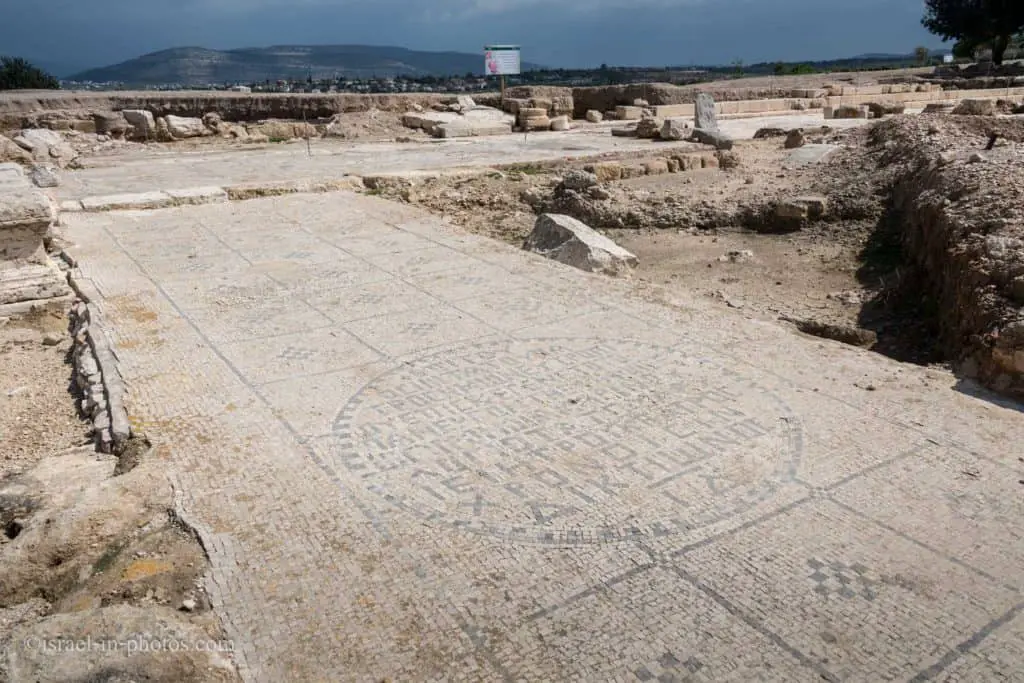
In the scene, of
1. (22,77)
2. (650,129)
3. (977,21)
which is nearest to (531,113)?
(650,129)

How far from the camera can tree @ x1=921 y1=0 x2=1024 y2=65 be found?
32.8 metres

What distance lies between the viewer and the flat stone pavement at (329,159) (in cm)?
1195

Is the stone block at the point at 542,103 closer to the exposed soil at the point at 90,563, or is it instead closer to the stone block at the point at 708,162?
the stone block at the point at 708,162

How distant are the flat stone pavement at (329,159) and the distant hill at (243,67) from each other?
62340mm

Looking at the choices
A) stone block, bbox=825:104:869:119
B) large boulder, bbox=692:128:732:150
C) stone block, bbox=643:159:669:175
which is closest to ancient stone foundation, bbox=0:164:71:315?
stone block, bbox=643:159:669:175

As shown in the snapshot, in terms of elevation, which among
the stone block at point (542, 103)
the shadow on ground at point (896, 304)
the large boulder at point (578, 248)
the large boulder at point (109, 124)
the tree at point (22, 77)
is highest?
the tree at point (22, 77)

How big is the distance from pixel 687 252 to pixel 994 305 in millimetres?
3945

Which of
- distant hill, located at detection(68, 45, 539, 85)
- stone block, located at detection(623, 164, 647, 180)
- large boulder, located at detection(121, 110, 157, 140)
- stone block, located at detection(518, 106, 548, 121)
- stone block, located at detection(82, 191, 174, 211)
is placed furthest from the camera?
distant hill, located at detection(68, 45, 539, 85)

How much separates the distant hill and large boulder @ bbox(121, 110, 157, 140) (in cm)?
5899

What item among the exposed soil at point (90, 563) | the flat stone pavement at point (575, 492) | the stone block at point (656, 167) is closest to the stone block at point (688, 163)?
the stone block at point (656, 167)

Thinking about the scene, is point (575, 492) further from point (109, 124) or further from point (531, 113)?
point (109, 124)

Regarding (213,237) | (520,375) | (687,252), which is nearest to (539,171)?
(687,252)

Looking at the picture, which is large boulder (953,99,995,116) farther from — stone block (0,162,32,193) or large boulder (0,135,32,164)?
large boulder (0,135,32,164)

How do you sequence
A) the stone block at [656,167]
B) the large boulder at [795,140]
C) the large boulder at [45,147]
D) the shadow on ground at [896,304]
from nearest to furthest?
the shadow on ground at [896,304]
the stone block at [656,167]
the large boulder at [795,140]
the large boulder at [45,147]
